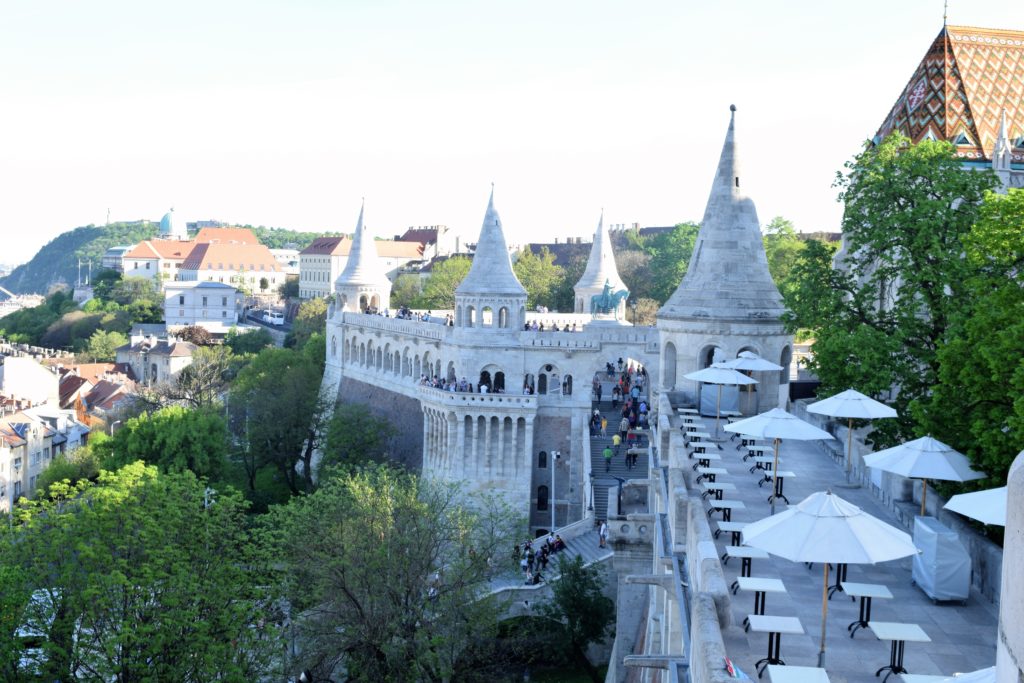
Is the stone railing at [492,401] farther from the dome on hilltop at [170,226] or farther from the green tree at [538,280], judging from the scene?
the dome on hilltop at [170,226]

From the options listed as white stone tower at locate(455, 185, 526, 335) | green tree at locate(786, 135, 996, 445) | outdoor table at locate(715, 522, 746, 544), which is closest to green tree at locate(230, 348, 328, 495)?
white stone tower at locate(455, 185, 526, 335)

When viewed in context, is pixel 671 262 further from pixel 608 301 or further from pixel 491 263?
pixel 491 263

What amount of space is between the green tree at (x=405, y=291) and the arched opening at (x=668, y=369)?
186 ft

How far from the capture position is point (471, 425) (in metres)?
44.2

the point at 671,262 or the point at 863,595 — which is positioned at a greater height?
the point at 671,262

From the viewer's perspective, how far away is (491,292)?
4488cm

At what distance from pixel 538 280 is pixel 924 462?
63.5 m

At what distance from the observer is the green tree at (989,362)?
15.8m

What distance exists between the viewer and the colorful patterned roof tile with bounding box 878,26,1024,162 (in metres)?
36.1

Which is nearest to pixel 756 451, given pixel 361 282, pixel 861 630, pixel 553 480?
pixel 861 630

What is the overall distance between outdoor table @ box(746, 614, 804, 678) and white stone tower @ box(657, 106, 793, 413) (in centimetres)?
1566

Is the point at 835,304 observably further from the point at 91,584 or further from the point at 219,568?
the point at 91,584

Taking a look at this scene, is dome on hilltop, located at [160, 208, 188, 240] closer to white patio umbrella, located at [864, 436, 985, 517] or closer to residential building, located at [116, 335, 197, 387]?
residential building, located at [116, 335, 197, 387]

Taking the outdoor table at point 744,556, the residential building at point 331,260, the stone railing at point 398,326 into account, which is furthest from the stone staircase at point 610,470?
the residential building at point 331,260
